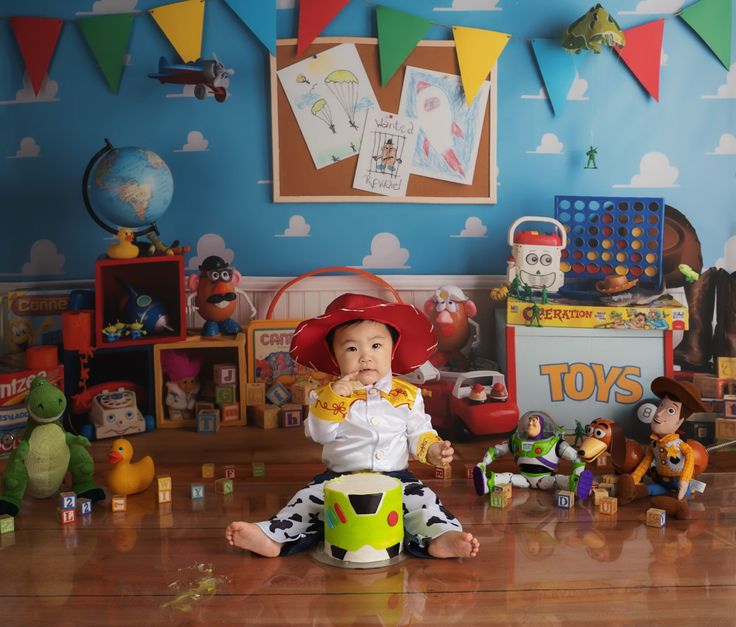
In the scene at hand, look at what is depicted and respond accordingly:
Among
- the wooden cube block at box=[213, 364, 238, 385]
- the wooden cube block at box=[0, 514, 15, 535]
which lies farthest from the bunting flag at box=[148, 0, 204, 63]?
the wooden cube block at box=[0, 514, 15, 535]

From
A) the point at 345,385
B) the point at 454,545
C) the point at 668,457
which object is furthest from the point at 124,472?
the point at 668,457

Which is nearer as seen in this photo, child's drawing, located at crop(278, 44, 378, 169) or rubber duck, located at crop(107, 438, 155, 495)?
rubber duck, located at crop(107, 438, 155, 495)

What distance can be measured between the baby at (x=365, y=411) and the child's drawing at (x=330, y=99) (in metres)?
0.92

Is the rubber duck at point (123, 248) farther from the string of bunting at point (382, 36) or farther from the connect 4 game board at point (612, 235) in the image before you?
the connect 4 game board at point (612, 235)

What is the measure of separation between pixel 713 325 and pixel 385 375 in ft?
4.61

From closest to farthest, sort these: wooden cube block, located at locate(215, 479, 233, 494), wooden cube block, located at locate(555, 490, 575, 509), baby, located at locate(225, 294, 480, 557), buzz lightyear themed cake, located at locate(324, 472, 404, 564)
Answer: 1. buzz lightyear themed cake, located at locate(324, 472, 404, 564)
2. baby, located at locate(225, 294, 480, 557)
3. wooden cube block, located at locate(555, 490, 575, 509)
4. wooden cube block, located at locate(215, 479, 233, 494)

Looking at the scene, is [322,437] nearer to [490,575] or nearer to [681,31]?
[490,575]

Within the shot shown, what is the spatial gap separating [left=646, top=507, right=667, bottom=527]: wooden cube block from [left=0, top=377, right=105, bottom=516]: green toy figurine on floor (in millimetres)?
1485

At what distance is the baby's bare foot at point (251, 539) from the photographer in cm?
206

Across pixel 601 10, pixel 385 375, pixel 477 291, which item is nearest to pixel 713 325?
pixel 477 291

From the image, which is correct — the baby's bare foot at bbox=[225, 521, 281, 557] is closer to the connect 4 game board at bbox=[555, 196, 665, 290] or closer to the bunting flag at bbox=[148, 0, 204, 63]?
the connect 4 game board at bbox=[555, 196, 665, 290]

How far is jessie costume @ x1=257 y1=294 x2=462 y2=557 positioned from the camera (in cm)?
222

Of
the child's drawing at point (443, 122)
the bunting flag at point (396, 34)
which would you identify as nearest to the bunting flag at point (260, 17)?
the bunting flag at point (396, 34)

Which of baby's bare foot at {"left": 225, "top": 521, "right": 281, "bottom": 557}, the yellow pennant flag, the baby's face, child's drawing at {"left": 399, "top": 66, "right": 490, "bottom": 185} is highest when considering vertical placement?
the yellow pennant flag
